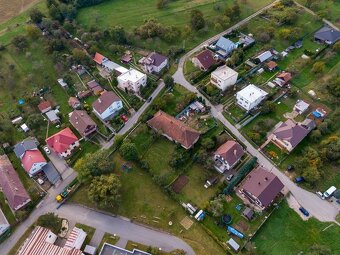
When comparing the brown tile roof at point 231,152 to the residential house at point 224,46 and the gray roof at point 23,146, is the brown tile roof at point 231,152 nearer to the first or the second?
the residential house at point 224,46

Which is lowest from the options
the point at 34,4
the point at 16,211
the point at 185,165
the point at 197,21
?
the point at 185,165

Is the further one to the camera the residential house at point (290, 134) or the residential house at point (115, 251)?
the residential house at point (290, 134)

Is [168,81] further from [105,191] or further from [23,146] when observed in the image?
[23,146]

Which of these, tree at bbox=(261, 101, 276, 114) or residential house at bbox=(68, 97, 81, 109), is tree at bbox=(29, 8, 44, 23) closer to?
residential house at bbox=(68, 97, 81, 109)

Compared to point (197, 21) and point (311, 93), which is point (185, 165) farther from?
point (197, 21)

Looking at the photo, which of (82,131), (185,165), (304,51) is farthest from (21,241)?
(304,51)

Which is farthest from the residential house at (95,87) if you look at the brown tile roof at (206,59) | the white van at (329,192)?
the white van at (329,192)

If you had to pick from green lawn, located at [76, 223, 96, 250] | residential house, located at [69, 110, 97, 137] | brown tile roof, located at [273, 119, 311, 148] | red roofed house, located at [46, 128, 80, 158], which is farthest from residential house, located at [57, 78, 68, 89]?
brown tile roof, located at [273, 119, 311, 148]
